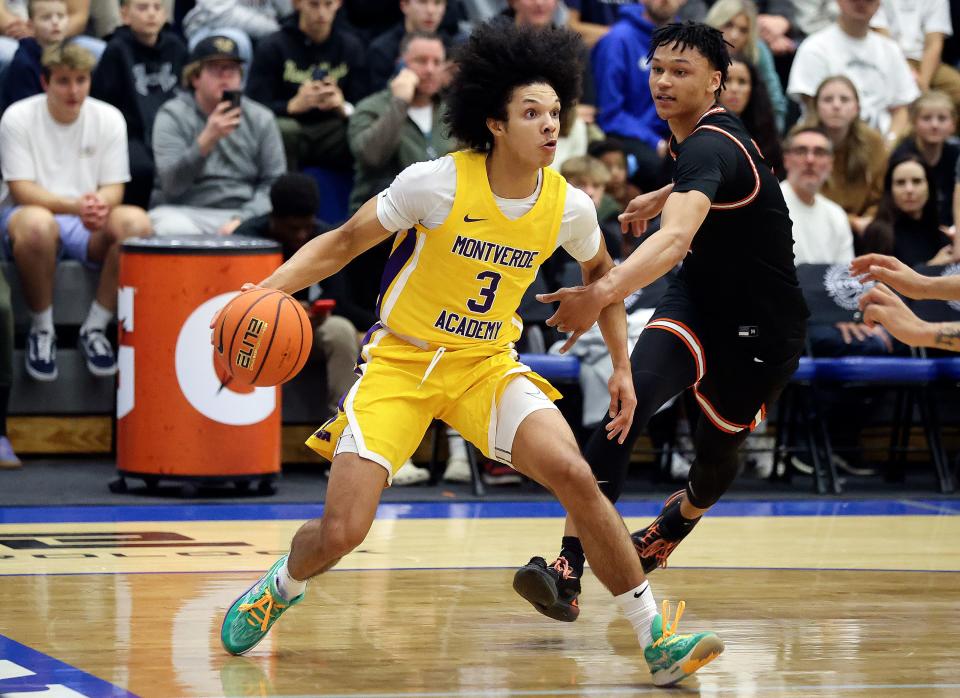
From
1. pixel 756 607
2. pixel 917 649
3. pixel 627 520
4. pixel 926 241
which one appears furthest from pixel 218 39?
pixel 917 649

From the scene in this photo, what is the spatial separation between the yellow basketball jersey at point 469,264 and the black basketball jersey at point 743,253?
2.62 ft

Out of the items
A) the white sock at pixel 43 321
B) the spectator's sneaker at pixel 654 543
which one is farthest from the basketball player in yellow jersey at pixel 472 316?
the white sock at pixel 43 321

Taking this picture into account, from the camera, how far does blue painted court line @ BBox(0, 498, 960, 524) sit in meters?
7.55

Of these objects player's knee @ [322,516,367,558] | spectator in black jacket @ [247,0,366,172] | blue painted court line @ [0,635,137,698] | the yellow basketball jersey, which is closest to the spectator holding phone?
spectator in black jacket @ [247,0,366,172]

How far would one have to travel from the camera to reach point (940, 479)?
922 cm

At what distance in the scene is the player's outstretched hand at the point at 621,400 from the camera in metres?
4.88

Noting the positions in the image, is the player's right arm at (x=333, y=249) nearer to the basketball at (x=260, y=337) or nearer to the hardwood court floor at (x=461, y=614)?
the basketball at (x=260, y=337)

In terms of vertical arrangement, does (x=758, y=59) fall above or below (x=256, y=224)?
above

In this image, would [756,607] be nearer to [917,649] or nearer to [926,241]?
[917,649]

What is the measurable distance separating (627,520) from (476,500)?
0.89m

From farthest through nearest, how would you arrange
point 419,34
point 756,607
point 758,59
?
point 758,59 < point 419,34 < point 756,607

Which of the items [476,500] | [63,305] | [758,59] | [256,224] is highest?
[758,59]

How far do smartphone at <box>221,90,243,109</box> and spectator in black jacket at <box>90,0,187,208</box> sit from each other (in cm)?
61

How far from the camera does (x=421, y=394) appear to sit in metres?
4.92
